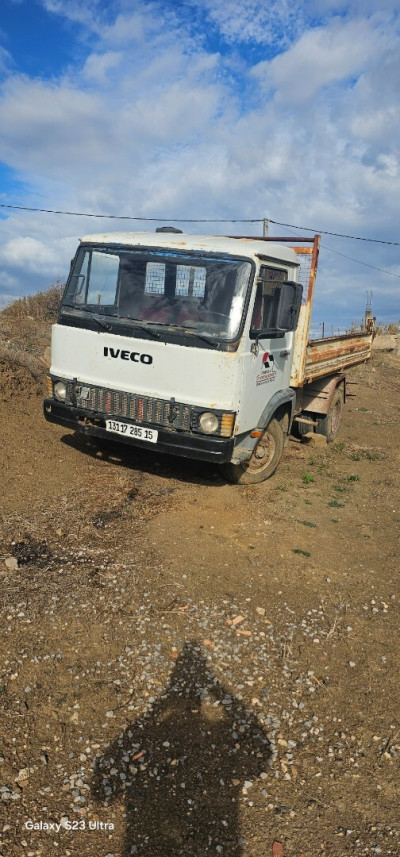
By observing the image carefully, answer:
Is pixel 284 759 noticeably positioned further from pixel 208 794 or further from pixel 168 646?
pixel 168 646

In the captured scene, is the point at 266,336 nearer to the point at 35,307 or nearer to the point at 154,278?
the point at 154,278

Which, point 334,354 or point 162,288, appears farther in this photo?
point 334,354

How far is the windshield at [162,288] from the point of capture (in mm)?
5113

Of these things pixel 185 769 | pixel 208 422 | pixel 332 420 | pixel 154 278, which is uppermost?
pixel 154 278

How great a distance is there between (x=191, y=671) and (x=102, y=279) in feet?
13.1

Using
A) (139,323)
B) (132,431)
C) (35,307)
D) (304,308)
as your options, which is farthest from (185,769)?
(35,307)

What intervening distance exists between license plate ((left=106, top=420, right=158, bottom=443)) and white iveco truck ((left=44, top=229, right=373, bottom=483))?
0.01 meters

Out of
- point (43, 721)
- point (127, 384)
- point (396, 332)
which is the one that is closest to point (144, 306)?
point (127, 384)

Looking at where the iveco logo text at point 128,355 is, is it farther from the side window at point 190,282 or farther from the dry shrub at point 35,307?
the dry shrub at point 35,307

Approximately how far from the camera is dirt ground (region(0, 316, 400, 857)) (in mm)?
2406

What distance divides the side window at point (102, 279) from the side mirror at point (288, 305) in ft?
5.72

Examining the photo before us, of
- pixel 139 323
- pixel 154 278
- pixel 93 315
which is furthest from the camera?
pixel 93 315

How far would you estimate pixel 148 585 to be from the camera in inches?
161

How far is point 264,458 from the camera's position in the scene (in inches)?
260
